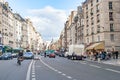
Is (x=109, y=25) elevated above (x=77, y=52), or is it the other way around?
(x=109, y=25)

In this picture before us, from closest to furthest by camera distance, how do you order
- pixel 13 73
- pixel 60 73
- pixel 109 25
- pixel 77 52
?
pixel 60 73 < pixel 13 73 < pixel 77 52 < pixel 109 25

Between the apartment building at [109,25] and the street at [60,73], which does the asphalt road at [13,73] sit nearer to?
the street at [60,73]

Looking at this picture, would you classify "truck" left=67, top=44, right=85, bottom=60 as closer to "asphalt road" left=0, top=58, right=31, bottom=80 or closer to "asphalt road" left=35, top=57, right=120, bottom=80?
"asphalt road" left=35, top=57, right=120, bottom=80

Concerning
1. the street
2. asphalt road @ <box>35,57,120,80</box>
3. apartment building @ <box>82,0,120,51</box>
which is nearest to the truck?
apartment building @ <box>82,0,120,51</box>

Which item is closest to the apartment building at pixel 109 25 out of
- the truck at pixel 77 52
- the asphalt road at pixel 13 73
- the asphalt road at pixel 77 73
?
the truck at pixel 77 52

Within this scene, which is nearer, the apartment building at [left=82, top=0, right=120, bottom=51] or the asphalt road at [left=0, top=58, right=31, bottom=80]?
the asphalt road at [left=0, top=58, right=31, bottom=80]

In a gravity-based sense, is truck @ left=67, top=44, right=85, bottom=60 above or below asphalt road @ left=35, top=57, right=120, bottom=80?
above

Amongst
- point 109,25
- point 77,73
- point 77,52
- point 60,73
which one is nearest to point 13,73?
point 60,73

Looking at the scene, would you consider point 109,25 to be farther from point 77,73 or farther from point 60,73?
point 60,73

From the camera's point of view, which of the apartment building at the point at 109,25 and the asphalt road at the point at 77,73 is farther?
the apartment building at the point at 109,25

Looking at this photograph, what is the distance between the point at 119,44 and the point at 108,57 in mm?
15840

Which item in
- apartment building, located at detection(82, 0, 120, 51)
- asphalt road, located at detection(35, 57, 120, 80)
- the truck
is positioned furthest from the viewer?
apartment building, located at detection(82, 0, 120, 51)

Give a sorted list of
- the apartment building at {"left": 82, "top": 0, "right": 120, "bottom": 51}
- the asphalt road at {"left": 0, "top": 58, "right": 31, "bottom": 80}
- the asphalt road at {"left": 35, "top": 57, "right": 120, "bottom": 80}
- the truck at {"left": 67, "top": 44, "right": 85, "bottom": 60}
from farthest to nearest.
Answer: the apartment building at {"left": 82, "top": 0, "right": 120, "bottom": 51} → the truck at {"left": 67, "top": 44, "right": 85, "bottom": 60} → the asphalt road at {"left": 0, "top": 58, "right": 31, "bottom": 80} → the asphalt road at {"left": 35, "top": 57, "right": 120, "bottom": 80}

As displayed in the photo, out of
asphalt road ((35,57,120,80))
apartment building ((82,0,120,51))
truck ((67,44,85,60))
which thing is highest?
apartment building ((82,0,120,51))
